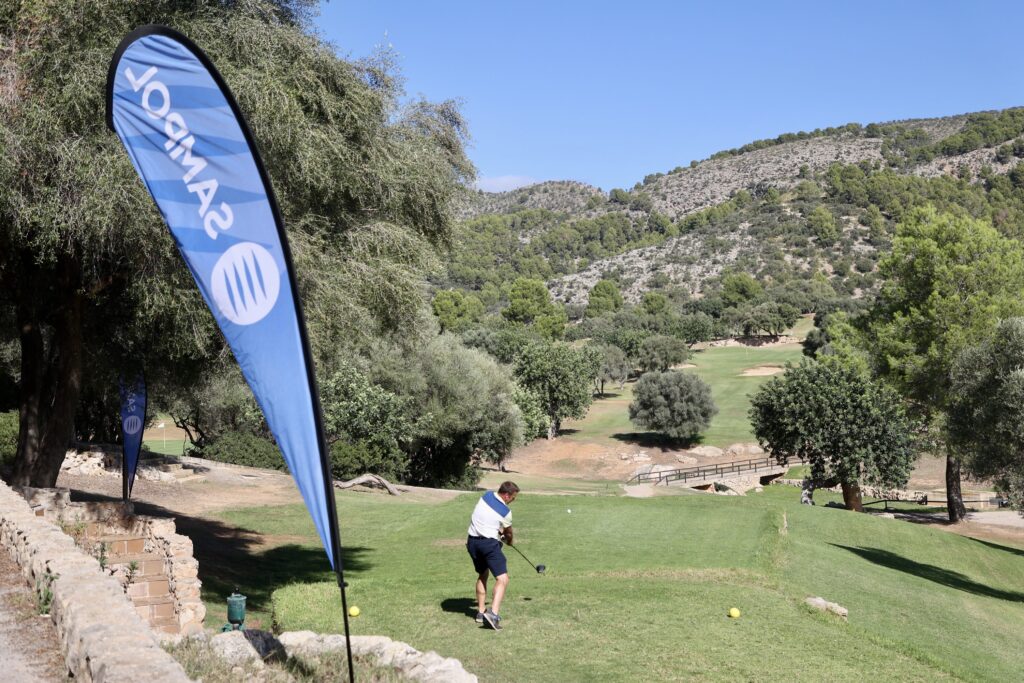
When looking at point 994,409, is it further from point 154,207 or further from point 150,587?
point 154,207

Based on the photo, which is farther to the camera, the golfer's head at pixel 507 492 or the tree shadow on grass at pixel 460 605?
the tree shadow on grass at pixel 460 605

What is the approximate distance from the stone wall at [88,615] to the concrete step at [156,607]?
9.41 feet

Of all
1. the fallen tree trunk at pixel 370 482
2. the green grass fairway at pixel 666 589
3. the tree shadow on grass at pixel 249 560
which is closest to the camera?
the green grass fairway at pixel 666 589

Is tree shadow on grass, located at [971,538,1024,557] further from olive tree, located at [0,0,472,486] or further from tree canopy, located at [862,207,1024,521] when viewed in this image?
olive tree, located at [0,0,472,486]

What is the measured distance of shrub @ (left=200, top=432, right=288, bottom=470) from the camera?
3644cm

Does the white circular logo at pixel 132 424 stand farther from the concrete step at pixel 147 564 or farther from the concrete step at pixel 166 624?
the concrete step at pixel 166 624

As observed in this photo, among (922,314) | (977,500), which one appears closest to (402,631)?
(922,314)

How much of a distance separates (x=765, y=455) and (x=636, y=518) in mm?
48504

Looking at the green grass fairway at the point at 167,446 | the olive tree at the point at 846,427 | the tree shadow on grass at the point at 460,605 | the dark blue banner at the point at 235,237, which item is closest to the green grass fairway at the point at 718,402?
the olive tree at the point at 846,427

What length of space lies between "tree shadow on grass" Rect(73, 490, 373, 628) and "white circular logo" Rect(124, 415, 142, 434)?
277cm

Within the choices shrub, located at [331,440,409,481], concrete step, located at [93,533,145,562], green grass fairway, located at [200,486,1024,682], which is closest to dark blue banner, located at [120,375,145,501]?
green grass fairway, located at [200,486,1024,682]

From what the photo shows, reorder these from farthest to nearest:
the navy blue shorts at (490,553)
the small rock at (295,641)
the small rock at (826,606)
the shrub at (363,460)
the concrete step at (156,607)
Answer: the shrub at (363,460) < the small rock at (826,606) < the concrete step at (156,607) < the navy blue shorts at (490,553) < the small rock at (295,641)

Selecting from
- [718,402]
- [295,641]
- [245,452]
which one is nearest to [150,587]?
[295,641]

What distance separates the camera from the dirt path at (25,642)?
6637 millimetres
